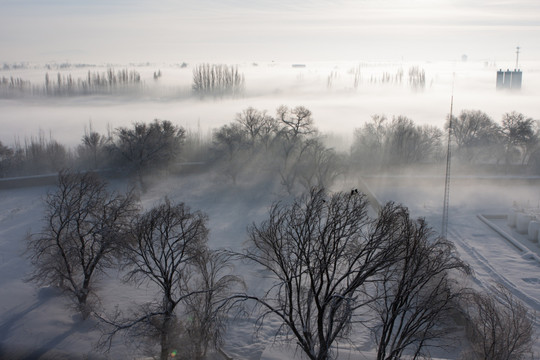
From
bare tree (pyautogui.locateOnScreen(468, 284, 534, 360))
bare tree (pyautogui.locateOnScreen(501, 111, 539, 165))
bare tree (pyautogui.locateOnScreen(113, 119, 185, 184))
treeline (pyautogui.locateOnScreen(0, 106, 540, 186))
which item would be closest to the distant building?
treeline (pyautogui.locateOnScreen(0, 106, 540, 186))

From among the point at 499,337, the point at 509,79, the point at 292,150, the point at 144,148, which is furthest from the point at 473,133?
the point at 509,79

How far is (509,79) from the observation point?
99.3 m

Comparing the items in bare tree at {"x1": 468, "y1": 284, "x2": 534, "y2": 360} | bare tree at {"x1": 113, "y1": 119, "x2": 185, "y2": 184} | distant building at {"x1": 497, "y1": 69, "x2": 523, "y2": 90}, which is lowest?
bare tree at {"x1": 468, "y1": 284, "x2": 534, "y2": 360}

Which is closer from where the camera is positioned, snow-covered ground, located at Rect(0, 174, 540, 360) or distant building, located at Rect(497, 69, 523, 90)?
snow-covered ground, located at Rect(0, 174, 540, 360)

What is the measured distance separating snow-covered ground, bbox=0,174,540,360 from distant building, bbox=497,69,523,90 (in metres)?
69.7

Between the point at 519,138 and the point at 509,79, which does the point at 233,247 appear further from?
the point at 509,79

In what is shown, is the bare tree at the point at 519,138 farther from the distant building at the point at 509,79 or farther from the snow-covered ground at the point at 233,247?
the distant building at the point at 509,79

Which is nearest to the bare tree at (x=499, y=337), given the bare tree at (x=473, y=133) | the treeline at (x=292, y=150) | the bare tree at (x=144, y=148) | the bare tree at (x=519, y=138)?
the treeline at (x=292, y=150)

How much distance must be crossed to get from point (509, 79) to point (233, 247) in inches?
3728

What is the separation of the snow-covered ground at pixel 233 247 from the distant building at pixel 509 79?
229 ft

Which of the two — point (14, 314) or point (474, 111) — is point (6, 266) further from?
point (474, 111)

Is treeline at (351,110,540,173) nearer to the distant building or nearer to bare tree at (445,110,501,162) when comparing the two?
bare tree at (445,110,501,162)

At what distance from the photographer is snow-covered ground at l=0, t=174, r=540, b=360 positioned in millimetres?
16812

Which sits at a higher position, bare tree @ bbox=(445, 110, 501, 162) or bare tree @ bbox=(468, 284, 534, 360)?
bare tree @ bbox=(445, 110, 501, 162)
